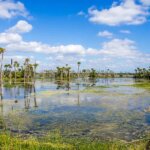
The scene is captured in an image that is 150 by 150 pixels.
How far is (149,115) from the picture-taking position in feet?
85.5

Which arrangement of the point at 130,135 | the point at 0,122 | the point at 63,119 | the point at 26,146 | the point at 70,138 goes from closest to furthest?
the point at 26,146 < the point at 70,138 < the point at 130,135 < the point at 0,122 < the point at 63,119

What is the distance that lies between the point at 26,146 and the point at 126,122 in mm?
11064

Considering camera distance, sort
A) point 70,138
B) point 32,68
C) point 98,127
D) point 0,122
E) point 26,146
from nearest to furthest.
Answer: point 26,146, point 70,138, point 98,127, point 0,122, point 32,68

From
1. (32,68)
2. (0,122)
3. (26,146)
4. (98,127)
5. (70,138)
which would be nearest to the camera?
(26,146)

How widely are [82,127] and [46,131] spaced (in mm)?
2874

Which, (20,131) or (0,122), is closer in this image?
(20,131)

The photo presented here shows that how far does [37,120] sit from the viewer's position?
23.6 m

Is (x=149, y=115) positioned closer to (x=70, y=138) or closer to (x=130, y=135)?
(x=130, y=135)

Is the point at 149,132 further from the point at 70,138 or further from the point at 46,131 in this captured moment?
the point at 46,131

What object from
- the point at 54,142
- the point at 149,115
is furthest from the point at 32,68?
the point at 54,142

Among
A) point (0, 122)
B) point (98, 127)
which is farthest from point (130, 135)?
point (0, 122)

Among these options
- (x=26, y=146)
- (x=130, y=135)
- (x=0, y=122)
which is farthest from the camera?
(x=0, y=122)

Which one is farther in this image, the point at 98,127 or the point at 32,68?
the point at 32,68

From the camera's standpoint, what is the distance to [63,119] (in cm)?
2427
